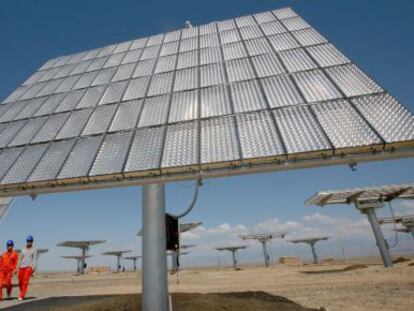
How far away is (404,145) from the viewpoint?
4789 mm

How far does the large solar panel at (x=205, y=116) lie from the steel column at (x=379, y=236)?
66.1 feet

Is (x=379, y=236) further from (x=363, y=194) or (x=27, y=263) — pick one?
(x=27, y=263)

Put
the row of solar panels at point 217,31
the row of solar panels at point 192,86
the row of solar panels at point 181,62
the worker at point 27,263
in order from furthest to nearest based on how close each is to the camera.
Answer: the worker at point 27,263
the row of solar panels at point 217,31
the row of solar panels at point 181,62
the row of solar panels at point 192,86

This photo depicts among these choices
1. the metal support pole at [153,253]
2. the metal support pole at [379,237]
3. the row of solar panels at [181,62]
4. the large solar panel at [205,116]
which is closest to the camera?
the large solar panel at [205,116]

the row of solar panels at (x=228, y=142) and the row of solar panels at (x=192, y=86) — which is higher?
the row of solar panels at (x=192, y=86)

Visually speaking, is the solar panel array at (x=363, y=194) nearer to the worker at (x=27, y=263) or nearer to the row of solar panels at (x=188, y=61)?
the row of solar panels at (x=188, y=61)

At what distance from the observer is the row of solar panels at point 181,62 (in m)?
7.77

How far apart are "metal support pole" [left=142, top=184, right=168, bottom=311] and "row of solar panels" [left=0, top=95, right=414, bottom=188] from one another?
3.95 ft

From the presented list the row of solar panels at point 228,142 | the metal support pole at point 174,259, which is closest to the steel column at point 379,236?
the metal support pole at point 174,259

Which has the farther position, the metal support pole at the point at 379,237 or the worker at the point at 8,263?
the metal support pole at the point at 379,237

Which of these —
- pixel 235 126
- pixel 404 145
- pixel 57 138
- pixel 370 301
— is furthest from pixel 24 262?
pixel 404 145

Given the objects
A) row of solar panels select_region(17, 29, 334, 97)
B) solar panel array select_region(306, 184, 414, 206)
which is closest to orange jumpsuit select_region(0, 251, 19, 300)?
row of solar panels select_region(17, 29, 334, 97)

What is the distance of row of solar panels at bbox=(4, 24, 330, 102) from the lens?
7.77 m

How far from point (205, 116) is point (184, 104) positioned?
0.77 meters
